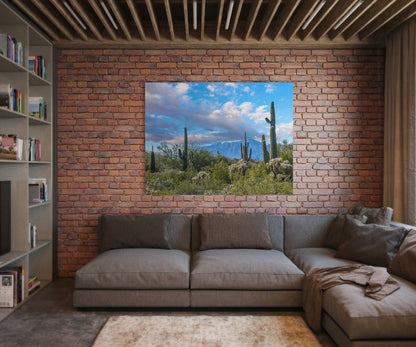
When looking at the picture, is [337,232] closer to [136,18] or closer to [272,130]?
[272,130]

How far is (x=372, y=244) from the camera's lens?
10.7 feet

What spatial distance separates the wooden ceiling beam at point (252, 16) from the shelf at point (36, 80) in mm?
2400

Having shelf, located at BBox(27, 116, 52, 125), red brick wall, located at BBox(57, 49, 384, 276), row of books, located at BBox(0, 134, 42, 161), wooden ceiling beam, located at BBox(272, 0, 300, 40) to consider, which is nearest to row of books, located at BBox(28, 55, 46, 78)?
red brick wall, located at BBox(57, 49, 384, 276)

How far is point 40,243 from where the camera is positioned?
3.98 m

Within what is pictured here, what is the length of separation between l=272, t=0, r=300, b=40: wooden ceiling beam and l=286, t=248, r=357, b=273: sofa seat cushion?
2.51 meters

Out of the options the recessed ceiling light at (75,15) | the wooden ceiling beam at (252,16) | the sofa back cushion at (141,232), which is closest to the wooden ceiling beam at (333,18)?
the wooden ceiling beam at (252,16)

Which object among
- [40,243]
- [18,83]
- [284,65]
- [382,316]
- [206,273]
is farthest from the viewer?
[284,65]

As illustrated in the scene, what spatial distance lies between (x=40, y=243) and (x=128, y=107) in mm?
1952

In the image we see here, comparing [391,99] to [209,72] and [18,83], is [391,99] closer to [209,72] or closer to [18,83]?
[209,72]

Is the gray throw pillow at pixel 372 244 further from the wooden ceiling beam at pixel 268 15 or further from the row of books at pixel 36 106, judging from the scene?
the row of books at pixel 36 106

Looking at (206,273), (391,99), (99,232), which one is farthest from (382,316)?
(99,232)

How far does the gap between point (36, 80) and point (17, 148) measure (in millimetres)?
992

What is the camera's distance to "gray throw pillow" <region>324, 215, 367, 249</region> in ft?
12.3

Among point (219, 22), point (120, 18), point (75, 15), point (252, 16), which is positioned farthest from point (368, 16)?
point (75, 15)
